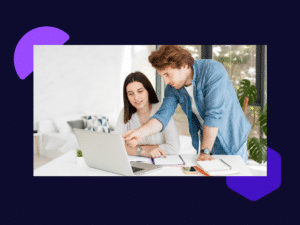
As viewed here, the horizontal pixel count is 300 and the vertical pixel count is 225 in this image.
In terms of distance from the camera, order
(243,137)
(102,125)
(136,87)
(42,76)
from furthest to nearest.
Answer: (102,125) < (42,76) < (136,87) < (243,137)

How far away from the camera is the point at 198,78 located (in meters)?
1.79

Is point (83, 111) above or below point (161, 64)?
below

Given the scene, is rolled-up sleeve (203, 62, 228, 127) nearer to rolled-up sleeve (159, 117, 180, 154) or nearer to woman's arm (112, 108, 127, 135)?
rolled-up sleeve (159, 117, 180, 154)

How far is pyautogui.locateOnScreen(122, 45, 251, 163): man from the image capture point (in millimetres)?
1673

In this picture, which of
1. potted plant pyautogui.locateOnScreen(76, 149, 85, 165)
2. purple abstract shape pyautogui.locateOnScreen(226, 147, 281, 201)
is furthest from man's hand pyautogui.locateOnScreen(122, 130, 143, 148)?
purple abstract shape pyautogui.locateOnScreen(226, 147, 281, 201)

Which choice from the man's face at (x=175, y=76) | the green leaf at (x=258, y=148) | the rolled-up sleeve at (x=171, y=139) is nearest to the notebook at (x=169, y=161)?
the rolled-up sleeve at (x=171, y=139)

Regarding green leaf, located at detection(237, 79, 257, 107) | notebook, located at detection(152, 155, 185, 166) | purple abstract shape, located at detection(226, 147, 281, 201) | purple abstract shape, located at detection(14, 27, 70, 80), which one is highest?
purple abstract shape, located at detection(14, 27, 70, 80)

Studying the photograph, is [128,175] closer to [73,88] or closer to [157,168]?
[157,168]

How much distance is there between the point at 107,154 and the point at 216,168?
23.4 inches

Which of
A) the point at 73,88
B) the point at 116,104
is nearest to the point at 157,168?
the point at 116,104

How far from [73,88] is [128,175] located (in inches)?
78.1

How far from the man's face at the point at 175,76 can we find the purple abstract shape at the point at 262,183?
754 millimetres

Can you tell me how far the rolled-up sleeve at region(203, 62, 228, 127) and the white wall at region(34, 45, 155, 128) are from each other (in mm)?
862
